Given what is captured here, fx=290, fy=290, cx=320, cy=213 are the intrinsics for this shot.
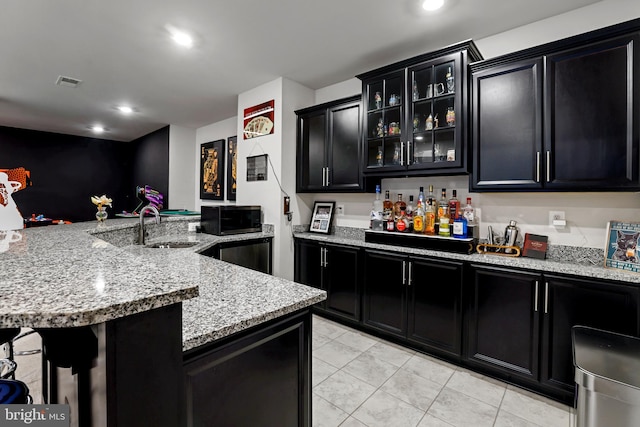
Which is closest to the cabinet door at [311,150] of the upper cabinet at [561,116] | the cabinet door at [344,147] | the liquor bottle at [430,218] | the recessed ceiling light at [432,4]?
the cabinet door at [344,147]

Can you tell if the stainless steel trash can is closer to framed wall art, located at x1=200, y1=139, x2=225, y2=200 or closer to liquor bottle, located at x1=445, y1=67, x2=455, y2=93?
liquor bottle, located at x1=445, y1=67, x2=455, y2=93

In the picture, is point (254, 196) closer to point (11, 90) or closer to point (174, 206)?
point (174, 206)

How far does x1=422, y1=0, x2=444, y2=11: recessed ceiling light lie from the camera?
2070mm

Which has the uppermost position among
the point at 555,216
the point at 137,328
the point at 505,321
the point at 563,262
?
the point at 555,216

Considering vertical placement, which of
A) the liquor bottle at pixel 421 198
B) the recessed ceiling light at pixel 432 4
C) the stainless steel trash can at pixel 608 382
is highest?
the recessed ceiling light at pixel 432 4

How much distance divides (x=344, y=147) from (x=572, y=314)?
236 centimetres

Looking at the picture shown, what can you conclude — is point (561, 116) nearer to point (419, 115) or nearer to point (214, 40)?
point (419, 115)

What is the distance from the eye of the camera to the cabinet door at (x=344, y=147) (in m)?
3.11

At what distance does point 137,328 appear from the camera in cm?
63

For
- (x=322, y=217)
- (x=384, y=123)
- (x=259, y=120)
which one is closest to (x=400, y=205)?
(x=384, y=123)

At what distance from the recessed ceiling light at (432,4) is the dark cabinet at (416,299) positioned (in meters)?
1.92

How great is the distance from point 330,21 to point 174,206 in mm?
4426

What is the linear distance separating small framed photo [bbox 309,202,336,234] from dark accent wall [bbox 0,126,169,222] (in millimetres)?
3319

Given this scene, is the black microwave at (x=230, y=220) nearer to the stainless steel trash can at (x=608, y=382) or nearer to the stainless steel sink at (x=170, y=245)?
the stainless steel sink at (x=170, y=245)
